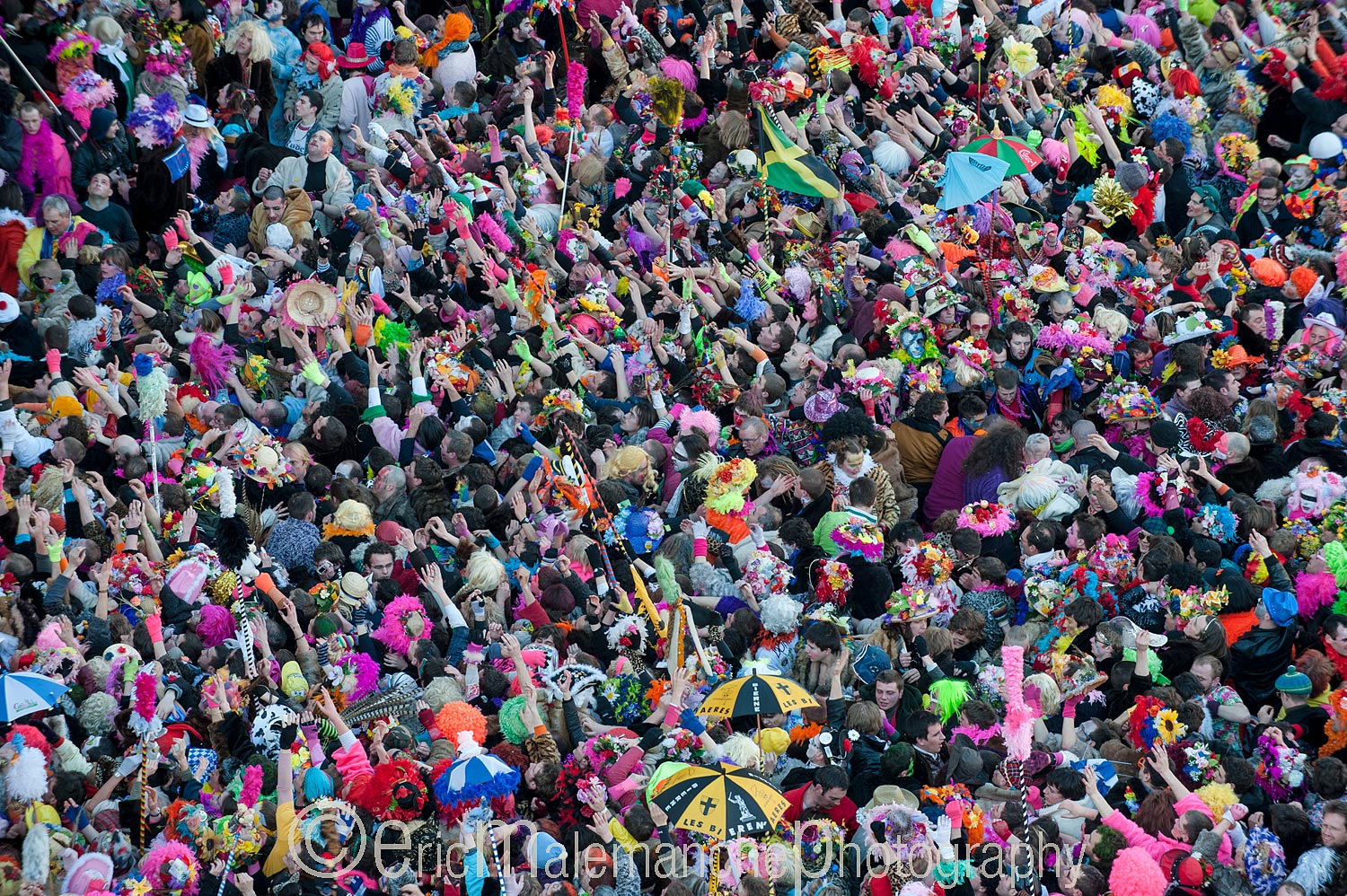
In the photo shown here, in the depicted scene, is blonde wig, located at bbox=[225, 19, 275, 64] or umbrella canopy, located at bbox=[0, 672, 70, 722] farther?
blonde wig, located at bbox=[225, 19, 275, 64]

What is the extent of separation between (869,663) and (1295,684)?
8.77 feet

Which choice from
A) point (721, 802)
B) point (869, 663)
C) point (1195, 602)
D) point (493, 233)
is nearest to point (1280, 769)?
point (1195, 602)

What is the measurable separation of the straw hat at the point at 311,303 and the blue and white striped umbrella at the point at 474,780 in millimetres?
4880

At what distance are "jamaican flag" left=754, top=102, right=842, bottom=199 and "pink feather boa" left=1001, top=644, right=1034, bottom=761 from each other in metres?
5.82

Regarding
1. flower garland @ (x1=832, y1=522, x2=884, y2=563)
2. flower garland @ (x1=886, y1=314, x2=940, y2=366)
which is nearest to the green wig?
flower garland @ (x1=832, y1=522, x2=884, y2=563)

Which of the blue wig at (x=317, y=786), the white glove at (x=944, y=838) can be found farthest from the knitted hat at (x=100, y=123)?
the white glove at (x=944, y=838)

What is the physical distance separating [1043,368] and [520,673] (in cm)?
542

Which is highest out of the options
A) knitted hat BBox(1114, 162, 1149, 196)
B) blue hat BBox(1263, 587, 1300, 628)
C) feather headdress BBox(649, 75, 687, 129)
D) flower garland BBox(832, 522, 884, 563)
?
feather headdress BBox(649, 75, 687, 129)

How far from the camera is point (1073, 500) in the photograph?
13.4m

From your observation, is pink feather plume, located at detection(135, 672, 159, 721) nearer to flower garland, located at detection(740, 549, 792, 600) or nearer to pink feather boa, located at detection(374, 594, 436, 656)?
pink feather boa, located at detection(374, 594, 436, 656)

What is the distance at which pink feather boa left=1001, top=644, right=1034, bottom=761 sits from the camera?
11.4 m

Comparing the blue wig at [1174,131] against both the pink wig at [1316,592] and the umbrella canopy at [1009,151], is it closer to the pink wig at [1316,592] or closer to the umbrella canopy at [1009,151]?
the umbrella canopy at [1009,151]

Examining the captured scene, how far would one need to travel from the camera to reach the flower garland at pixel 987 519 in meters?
13.2

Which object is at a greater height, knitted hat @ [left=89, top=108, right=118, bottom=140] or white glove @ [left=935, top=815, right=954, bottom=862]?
knitted hat @ [left=89, top=108, right=118, bottom=140]
